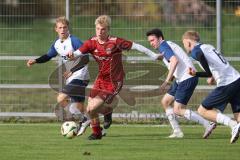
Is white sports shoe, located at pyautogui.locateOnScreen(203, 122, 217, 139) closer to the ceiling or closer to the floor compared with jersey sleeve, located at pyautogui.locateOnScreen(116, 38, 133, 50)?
closer to the floor

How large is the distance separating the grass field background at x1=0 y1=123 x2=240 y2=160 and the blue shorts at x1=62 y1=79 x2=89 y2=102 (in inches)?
27.4

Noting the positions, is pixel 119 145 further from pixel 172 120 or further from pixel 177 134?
pixel 172 120

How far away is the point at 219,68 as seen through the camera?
1294cm

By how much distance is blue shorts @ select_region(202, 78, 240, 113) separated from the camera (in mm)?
12867

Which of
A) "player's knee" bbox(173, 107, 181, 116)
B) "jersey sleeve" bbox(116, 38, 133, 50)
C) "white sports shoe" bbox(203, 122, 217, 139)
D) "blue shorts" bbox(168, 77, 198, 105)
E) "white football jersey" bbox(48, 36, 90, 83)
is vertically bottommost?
"white sports shoe" bbox(203, 122, 217, 139)

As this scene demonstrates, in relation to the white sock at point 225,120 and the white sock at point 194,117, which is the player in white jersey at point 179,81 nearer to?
the white sock at point 194,117

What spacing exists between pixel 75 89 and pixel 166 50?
245 cm

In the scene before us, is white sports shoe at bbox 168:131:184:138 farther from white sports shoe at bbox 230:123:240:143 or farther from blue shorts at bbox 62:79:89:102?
blue shorts at bbox 62:79:89:102

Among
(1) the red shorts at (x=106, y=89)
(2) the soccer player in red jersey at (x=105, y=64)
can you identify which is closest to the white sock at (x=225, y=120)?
(2) the soccer player in red jersey at (x=105, y=64)

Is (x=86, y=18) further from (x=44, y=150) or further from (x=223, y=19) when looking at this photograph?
(x=44, y=150)

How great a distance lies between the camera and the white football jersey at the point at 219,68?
42.3 feet

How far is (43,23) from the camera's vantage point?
1944 cm

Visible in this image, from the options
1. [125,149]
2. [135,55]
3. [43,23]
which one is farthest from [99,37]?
[43,23]

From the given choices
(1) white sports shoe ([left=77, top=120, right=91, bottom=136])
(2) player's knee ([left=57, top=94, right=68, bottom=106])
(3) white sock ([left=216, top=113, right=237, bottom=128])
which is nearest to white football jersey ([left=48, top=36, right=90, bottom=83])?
(2) player's knee ([left=57, top=94, right=68, bottom=106])
